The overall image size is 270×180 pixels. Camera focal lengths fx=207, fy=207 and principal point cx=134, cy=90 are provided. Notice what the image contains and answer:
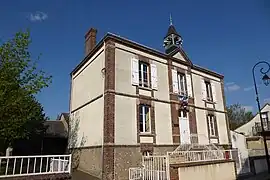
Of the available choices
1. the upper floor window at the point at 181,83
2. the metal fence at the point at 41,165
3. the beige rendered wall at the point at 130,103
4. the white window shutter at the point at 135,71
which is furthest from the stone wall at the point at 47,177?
the upper floor window at the point at 181,83

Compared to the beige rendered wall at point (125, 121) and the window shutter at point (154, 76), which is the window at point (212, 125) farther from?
the beige rendered wall at point (125, 121)

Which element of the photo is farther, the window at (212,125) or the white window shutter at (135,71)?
the window at (212,125)

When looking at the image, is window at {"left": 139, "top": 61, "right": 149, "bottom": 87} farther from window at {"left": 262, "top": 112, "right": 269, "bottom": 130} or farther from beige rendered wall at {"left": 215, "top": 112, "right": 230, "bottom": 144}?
window at {"left": 262, "top": 112, "right": 269, "bottom": 130}

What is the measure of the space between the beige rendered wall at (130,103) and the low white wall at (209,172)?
10.4 ft

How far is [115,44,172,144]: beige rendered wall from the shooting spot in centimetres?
1173

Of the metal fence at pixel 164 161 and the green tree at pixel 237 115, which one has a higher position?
the green tree at pixel 237 115

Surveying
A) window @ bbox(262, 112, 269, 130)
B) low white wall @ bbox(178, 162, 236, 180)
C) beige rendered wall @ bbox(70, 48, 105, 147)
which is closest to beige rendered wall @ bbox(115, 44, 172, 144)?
beige rendered wall @ bbox(70, 48, 105, 147)

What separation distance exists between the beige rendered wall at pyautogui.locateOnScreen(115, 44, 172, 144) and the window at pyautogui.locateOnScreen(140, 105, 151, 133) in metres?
0.58

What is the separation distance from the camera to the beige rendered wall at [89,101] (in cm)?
1260

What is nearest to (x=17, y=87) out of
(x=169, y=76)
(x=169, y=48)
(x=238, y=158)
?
(x=169, y=76)

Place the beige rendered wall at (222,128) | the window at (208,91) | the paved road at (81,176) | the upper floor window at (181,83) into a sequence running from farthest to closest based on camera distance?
the window at (208,91) → the beige rendered wall at (222,128) → the upper floor window at (181,83) → the paved road at (81,176)

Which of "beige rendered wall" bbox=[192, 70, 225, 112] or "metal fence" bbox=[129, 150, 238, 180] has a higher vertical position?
"beige rendered wall" bbox=[192, 70, 225, 112]

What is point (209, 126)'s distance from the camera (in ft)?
57.3

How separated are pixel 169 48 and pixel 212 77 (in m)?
5.17
